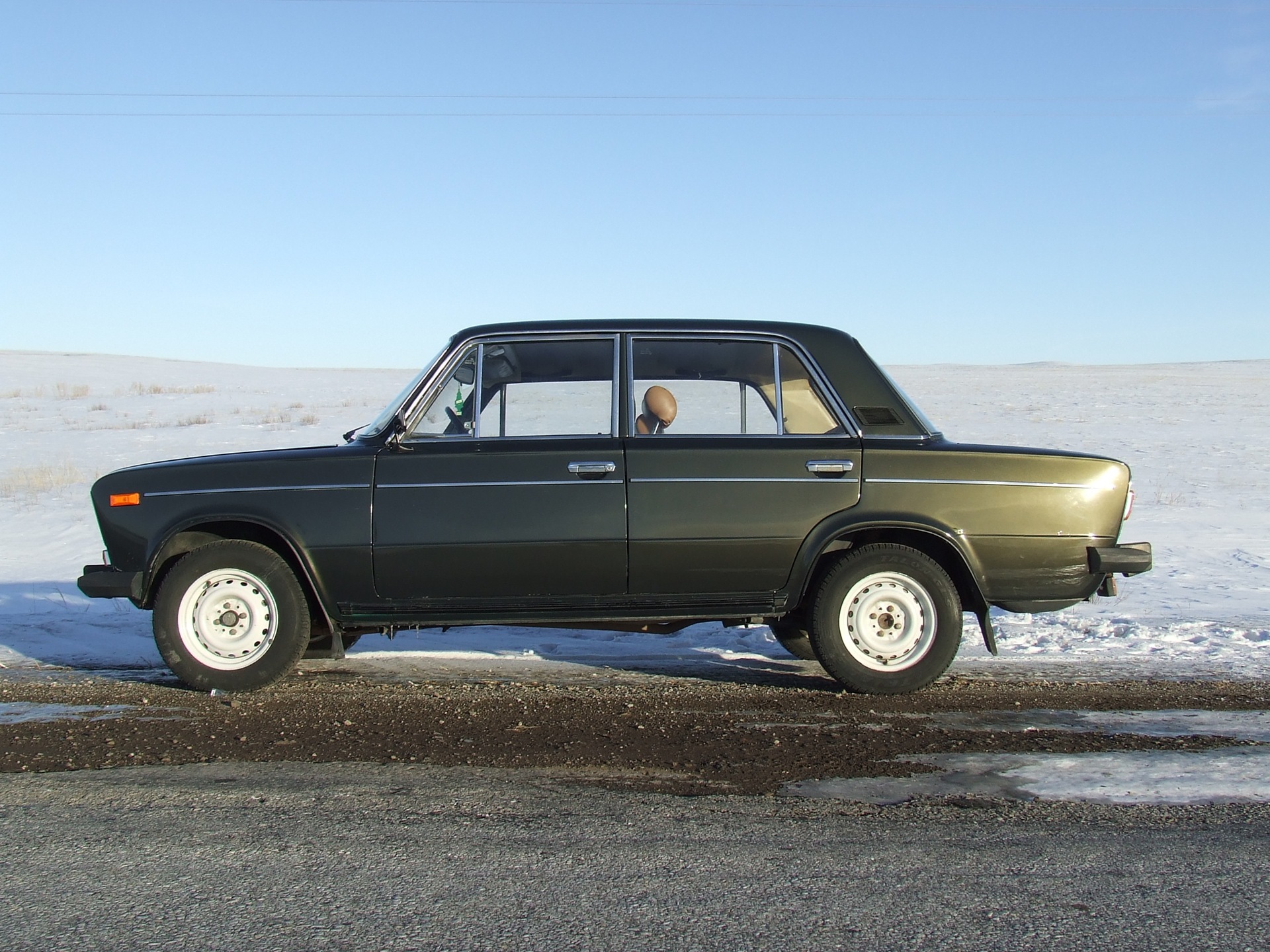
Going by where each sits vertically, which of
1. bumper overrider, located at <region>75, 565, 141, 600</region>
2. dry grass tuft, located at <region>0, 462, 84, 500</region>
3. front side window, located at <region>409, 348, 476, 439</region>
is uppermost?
front side window, located at <region>409, 348, 476, 439</region>

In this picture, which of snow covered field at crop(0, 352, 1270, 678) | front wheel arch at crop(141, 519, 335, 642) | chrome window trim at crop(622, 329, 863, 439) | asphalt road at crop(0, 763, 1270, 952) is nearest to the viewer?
asphalt road at crop(0, 763, 1270, 952)

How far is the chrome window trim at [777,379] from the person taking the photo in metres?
5.53

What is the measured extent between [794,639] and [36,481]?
40.7 feet

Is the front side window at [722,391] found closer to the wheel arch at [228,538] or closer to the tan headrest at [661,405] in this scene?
the tan headrest at [661,405]

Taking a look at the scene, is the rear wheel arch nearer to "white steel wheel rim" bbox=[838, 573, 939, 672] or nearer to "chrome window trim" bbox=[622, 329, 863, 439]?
"white steel wheel rim" bbox=[838, 573, 939, 672]

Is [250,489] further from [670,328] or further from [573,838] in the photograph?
[573,838]

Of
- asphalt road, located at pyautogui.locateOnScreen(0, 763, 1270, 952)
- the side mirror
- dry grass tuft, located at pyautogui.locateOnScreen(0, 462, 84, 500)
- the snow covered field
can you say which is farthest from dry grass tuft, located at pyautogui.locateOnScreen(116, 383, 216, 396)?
asphalt road, located at pyautogui.locateOnScreen(0, 763, 1270, 952)

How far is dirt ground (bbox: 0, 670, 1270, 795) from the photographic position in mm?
4156

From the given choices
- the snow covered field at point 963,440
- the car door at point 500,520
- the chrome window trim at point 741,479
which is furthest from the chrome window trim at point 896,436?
the snow covered field at point 963,440

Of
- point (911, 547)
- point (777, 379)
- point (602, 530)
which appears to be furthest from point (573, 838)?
point (777, 379)

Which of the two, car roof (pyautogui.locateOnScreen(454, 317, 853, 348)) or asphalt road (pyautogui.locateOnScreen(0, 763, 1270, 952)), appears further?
car roof (pyautogui.locateOnScreen(454, 317, 853, 348))

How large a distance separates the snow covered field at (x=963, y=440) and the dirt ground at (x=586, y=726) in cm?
65

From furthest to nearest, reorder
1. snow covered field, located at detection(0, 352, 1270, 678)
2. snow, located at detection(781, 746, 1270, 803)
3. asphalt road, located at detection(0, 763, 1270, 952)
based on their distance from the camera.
→ snow covered field, located at detection(0, 352, 1270, 678) → snow, located at detection(781, 746, 1270, 803) → asphalt road, located at detection(0, 763, 1270, 952)

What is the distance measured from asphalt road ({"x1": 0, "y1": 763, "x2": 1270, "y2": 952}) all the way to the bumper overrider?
158cm
